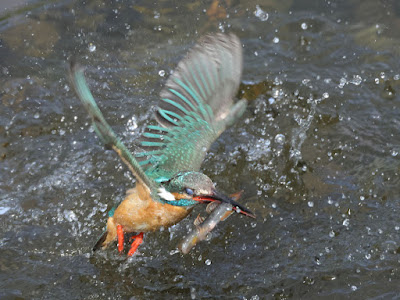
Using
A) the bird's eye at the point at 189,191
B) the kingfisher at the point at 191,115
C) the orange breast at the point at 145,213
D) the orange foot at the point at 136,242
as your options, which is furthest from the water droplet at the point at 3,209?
the bird's eye at the point at 189,191

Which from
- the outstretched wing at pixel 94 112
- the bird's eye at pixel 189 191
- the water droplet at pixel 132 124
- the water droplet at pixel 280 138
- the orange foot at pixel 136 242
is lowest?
the water droplet at pixel 280 138

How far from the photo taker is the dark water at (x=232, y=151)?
370cm

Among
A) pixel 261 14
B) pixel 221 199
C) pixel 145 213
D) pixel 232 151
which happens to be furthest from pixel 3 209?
pixel 261 14

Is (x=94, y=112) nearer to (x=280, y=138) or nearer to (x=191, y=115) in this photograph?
(x=191, y=115)

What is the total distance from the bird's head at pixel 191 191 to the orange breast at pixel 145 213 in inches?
2.8

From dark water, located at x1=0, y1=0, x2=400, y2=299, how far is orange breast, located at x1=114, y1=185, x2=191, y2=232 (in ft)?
1.65

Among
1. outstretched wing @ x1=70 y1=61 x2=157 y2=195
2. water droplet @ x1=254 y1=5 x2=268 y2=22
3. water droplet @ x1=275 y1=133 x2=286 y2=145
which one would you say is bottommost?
water droplet @ x1=275 y1=133 x2=286 y2=145

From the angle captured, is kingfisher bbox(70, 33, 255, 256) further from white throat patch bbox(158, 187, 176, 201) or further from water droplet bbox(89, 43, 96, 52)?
water droplet bbox(89, 43, 96, 52)

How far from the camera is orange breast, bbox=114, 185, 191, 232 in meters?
3.25

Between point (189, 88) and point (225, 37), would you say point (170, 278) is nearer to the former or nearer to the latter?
point (189, 88)

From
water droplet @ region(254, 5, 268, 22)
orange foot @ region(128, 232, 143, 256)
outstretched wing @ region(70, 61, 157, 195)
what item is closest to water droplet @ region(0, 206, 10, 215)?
orange foot @ region(128, 232, 143, 256)

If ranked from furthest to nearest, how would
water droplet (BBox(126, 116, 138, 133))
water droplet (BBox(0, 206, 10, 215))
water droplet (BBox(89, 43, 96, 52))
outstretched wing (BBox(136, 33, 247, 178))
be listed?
1. water droplet (BBox(89, 43, 96, 52))
2. water droplet (BBox(126, 116, 138, 133))
3. water droplet (BBox(0, 206, 10, 215))
4. outstretched wing (BBox(136, 33, 247, 178))

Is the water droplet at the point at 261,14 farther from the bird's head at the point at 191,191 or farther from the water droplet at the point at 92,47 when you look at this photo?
the bird's head at the point at 191,191

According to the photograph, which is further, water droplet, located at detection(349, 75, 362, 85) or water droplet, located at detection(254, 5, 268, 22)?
water droplet, located at detection(254, 5, 268, 22)
